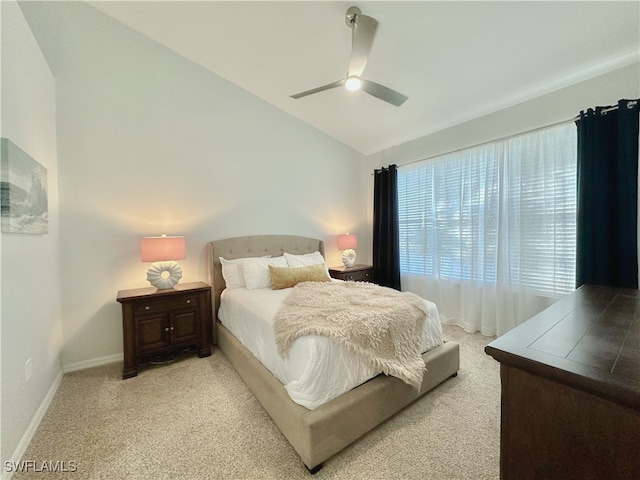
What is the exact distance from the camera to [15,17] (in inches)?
65.6

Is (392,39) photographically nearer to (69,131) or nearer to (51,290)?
(69,131)

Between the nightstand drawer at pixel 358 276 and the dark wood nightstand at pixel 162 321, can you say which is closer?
the dark wood nightstand at pixel 162 321

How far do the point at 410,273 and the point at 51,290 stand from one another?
4.13m

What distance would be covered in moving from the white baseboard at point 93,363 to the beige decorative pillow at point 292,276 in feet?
5.74

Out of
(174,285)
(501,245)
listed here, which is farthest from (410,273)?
(174,285)

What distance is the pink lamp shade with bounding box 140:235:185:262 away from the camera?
244 centimetres

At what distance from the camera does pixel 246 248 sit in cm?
335

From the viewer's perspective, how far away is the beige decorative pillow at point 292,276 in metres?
2.80

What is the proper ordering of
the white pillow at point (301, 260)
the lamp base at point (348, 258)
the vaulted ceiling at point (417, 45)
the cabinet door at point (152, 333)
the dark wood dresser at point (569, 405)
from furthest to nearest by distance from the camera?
1. the lamp base at point (348, 258)
2. the white pillow at point (301, 260)
3. the cabinet door at point (152, 333)
4. the vaulted ceiling at point (417, 45)
5. the dark wood dresser at point (569, 405)

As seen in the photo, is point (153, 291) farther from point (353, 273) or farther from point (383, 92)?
point (383, 92)

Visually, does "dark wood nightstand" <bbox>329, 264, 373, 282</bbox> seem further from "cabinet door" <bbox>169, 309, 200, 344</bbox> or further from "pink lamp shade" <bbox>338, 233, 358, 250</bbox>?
"cabinet door" <bbox>169, 309, 200, 344</bbox>
